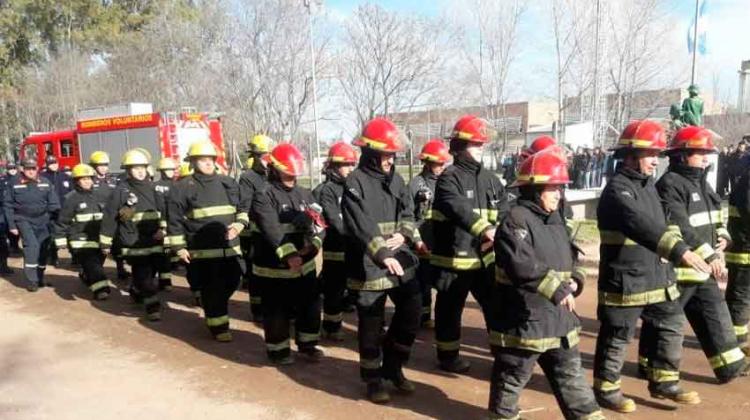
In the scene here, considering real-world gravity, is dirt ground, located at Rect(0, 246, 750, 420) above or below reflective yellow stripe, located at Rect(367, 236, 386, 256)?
below

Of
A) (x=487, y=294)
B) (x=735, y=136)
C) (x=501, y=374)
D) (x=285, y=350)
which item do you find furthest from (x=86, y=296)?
(x=735, y=136)

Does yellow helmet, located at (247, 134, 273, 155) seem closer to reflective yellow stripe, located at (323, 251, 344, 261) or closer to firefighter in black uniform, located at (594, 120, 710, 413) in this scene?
reflective yellow stripe, located at (323, 251, 344, 261)

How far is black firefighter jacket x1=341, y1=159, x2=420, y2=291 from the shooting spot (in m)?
4.50

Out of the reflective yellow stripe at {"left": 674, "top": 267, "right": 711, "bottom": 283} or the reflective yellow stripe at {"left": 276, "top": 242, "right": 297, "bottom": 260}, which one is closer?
the reflective yellow stripe at {"left": 674, "top": 267, "right": 711, "bottom": 283}

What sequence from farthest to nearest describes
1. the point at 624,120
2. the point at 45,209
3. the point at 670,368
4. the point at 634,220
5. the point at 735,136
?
the point at 735,136, the point at 624,120, the point at 45,209, the point at 670,368, the point at 634,220

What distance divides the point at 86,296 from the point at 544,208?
727 cm

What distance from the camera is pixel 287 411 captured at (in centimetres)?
458

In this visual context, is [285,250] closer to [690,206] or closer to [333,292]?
[333,292]

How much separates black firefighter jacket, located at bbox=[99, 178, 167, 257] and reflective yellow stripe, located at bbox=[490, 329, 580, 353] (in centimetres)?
493

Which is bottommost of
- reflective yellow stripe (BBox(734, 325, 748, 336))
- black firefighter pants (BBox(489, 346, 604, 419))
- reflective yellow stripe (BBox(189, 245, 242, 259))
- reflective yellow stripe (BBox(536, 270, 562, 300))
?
reflective yellow stripe (BBox(734, 325, 748, 336))

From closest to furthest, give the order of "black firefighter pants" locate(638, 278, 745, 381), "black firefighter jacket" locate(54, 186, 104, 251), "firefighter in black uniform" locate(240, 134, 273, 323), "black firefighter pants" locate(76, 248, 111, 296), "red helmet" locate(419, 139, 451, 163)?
"black firefighter pants" locate(638, 278, 745, 381)
"red helmet" locate(419, 139, 451, 163)
"firefighter in black uniform" locate(240, 134, 273, 323)
"black firefighter pants" locate(76, 248, 111, 296)
"black firefighter jacket" locate(54, 186, 104, 251)

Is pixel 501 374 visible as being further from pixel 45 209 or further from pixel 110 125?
pixel 110 125

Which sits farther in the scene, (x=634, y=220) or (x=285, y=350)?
(x=285, y=350)

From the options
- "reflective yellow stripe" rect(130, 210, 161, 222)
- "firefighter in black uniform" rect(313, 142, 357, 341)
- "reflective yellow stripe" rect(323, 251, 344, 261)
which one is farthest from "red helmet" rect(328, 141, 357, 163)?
"reflective yellow stripe" rect(130, 210, 161, 222)
